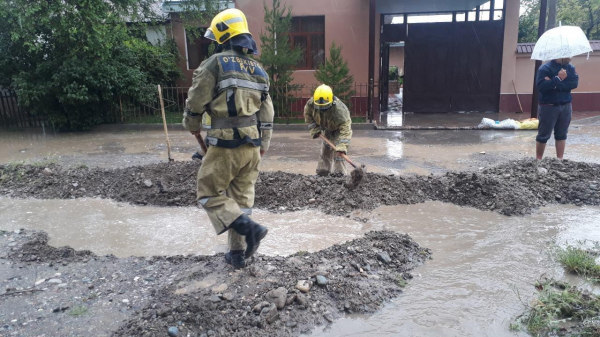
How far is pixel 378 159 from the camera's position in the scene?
27.9 feet

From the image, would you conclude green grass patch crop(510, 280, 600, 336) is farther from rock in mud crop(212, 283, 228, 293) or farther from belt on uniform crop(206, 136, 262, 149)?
belt on uniform crop(206, 136, 262, 149)

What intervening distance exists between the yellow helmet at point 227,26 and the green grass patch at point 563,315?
9.34 feet

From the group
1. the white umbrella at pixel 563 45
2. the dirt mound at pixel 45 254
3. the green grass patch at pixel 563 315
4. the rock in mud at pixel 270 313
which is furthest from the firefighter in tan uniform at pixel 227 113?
the white umbrella at pixel 563 45

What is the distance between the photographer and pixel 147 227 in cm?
500

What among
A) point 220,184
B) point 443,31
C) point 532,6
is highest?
point 532,6

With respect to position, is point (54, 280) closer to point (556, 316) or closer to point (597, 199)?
point (556, 316)

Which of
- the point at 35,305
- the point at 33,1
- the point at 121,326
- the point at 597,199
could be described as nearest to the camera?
the point at 121,326

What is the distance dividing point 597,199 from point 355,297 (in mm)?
4023

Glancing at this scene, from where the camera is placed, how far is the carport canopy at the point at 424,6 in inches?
549

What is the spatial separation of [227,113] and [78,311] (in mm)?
1758

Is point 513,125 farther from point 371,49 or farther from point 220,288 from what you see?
point 220,288

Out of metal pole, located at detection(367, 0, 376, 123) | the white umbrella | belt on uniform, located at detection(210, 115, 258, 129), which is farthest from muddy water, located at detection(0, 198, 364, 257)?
metal pole, located at detection(367, 0, 376, 123)

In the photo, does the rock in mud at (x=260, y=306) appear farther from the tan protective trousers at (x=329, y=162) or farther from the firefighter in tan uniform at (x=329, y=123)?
the tan protective trousers at (x=329, y=162)

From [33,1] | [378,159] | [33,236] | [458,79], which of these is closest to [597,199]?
[378,159]
